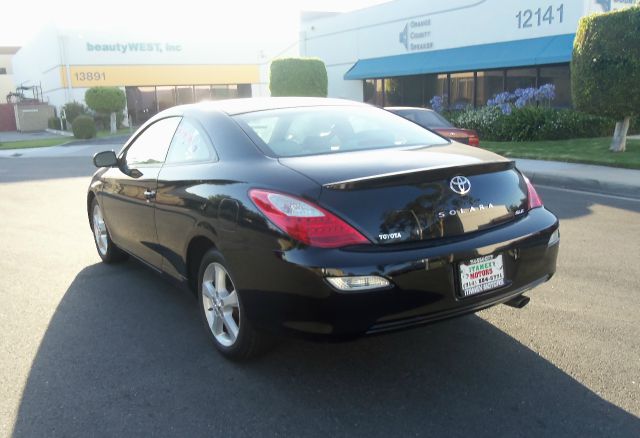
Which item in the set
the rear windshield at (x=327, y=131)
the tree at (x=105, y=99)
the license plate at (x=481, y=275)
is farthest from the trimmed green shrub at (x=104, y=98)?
the license plate at (x=481, y=275)

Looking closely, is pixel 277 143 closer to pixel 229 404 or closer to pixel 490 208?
pixel 490 208

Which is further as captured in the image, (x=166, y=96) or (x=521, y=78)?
(x=166, y=96)

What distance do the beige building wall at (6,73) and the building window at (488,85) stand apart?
55.8 metres

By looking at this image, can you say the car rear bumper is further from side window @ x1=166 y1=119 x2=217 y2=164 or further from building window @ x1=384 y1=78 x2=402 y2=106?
building window @ x1=384 y1=78 x2=402 y2=106

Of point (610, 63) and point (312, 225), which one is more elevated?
point (610, 63)

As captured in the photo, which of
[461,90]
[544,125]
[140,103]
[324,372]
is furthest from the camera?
[140,103]

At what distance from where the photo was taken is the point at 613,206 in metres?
8.50

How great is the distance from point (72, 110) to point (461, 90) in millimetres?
23520

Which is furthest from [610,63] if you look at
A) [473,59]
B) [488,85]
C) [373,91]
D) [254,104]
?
[373,91]

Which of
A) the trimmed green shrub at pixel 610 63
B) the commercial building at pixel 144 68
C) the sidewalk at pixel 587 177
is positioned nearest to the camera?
the sidewalk at pixel 587 177

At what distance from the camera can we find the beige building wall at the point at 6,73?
65062mm

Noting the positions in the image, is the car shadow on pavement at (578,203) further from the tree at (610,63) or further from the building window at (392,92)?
the building window at (392,92)

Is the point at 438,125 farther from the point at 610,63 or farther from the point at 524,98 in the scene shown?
the point at 524,98

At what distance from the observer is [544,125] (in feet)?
59.3
